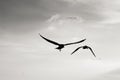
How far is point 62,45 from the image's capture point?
122ft

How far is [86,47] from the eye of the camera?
3831 centimetres

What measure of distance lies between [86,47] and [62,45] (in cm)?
409
